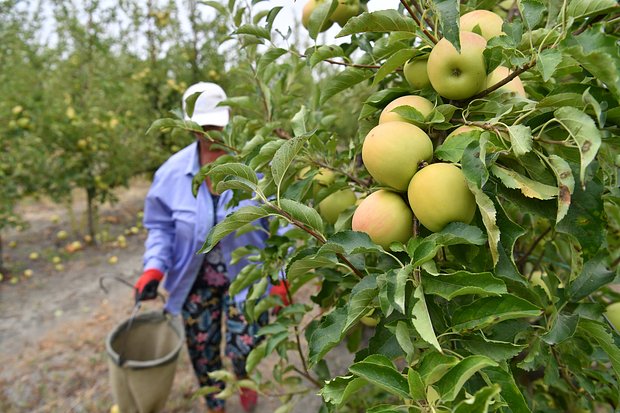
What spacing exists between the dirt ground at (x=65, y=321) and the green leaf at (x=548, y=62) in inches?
71.4

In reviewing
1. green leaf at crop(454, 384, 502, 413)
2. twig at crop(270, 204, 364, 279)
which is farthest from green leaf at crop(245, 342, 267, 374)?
green leaf at crop(454, 384, 502, 413)

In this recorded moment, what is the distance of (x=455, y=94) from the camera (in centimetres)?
56

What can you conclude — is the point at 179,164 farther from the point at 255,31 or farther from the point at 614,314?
the point at 614,314

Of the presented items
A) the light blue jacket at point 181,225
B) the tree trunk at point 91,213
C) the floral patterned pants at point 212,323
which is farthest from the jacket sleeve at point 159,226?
the tree trunk at point 91,213

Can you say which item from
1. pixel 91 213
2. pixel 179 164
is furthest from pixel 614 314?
pixel 91 213

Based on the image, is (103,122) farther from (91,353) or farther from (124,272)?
(91,353)

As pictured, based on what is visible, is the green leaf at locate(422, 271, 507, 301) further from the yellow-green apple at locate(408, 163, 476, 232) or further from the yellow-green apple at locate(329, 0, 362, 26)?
the yellow-green apple at locate(329, 0, 362, 26)

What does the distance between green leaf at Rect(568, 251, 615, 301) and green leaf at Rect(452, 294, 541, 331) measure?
A: 20 centimetres

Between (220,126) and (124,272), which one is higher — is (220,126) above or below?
above

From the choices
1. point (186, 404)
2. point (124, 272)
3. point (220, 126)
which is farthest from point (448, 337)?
point (124, 272)

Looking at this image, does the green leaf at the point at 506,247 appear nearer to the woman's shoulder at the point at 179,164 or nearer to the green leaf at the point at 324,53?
the green leaf at the point at 324,53

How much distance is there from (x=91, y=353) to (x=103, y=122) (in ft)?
8.67

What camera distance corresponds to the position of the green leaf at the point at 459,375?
0.39m

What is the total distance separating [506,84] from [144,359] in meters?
2.12
